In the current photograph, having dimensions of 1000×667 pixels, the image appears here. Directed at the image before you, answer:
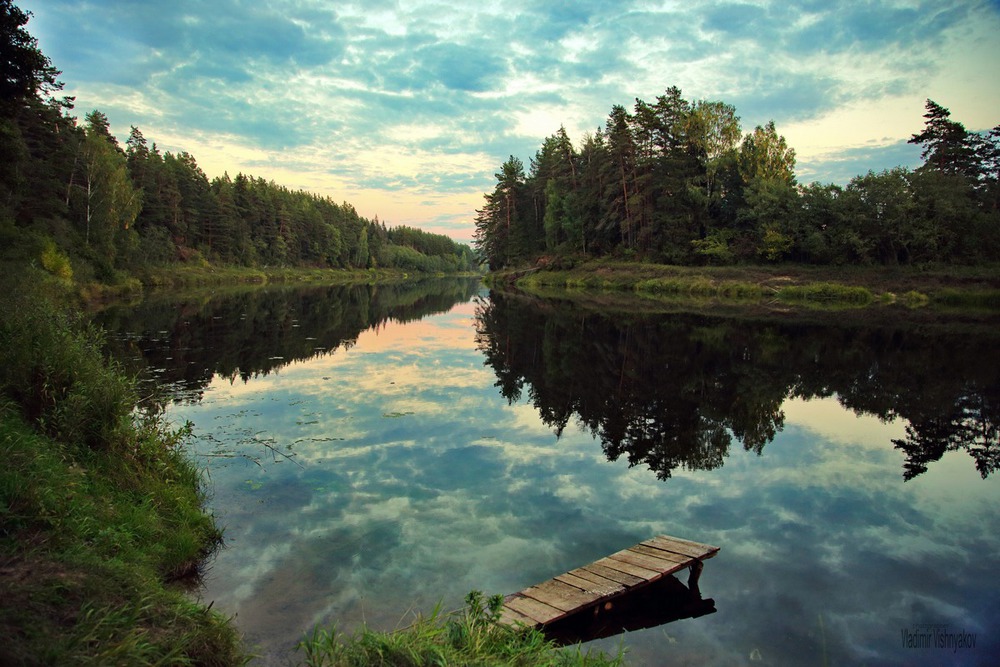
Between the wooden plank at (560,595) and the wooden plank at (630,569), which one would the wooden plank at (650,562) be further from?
the wooden plank at (560,595)

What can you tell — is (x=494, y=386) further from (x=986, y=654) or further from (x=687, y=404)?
(x=986, y=654)

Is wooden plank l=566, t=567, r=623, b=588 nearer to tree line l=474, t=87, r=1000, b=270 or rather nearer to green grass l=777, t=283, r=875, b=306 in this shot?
green grass l=777, t=283, r=875, b=306

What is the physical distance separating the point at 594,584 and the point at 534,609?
0.88m

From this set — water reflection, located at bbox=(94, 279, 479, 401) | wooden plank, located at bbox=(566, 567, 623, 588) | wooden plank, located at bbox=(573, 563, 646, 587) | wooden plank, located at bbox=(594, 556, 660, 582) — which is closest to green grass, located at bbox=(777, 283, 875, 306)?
water reflection, located at bbox=(94, 279, 479, 401)

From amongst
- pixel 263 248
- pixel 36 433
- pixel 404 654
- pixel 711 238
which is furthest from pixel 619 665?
pixel 263 248

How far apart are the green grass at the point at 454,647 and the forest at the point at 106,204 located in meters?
20.1

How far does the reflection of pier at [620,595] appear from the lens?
5914mm

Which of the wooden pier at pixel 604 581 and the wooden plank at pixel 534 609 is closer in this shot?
the wooden plank at pixel 534 609

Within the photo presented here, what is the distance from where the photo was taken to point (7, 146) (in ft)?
76.4

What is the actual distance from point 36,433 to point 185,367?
41.2 feet

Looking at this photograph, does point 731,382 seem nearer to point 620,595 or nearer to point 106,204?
point 620,595

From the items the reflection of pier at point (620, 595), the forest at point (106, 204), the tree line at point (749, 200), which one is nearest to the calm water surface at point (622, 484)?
the reflection of pier at point (620, 595)

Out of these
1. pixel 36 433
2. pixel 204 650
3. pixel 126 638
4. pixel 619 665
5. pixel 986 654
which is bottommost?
pixel 986 654

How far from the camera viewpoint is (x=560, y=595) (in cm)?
613
